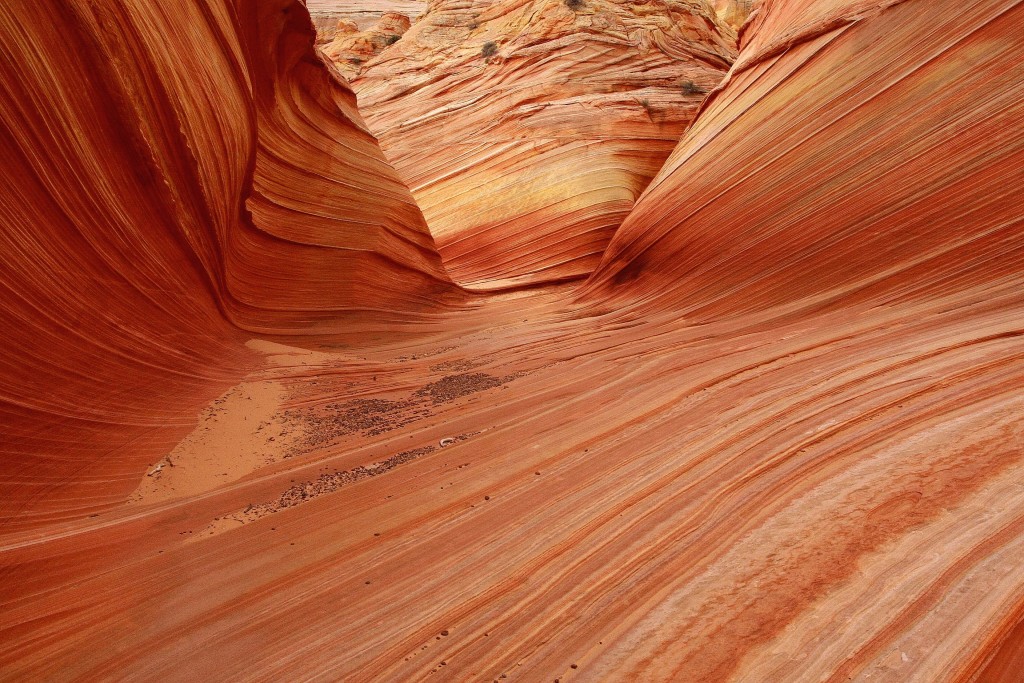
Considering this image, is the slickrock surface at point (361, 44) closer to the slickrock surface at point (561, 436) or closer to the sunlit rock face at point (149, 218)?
the sunlit rock face at point (149, 218)

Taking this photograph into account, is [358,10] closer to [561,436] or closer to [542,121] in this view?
[542,121]

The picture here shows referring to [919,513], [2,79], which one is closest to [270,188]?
[2,79]


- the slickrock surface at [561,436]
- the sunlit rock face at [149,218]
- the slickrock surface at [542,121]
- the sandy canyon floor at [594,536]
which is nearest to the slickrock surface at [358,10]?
the slickrock surface at [542,121]

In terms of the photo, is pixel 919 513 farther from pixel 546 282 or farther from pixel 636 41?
pixel 636 41

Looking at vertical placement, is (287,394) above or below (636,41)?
below

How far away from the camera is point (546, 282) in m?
7.98

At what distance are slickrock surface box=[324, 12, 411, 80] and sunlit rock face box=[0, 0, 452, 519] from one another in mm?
7191

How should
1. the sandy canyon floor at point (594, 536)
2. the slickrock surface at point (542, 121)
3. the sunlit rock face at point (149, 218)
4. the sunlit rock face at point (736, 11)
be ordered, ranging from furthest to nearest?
the sunlit rock face at point (736, 11) < the slickrock surface at point (542, 121) < the sunlit rock face at point (149, 218) < the sandy canyon floor at point (594, 536)

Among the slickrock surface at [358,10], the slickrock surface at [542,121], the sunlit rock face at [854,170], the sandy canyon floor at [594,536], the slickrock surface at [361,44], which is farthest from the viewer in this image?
the slickrock surface at [358,10]

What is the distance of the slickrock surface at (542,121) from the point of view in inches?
332

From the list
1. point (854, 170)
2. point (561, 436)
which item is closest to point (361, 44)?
point (854, 170)

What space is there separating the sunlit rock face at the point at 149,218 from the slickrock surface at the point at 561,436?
0.9 inches

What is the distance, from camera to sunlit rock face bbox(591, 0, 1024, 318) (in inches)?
158

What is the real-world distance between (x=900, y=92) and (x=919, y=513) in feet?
12.1
